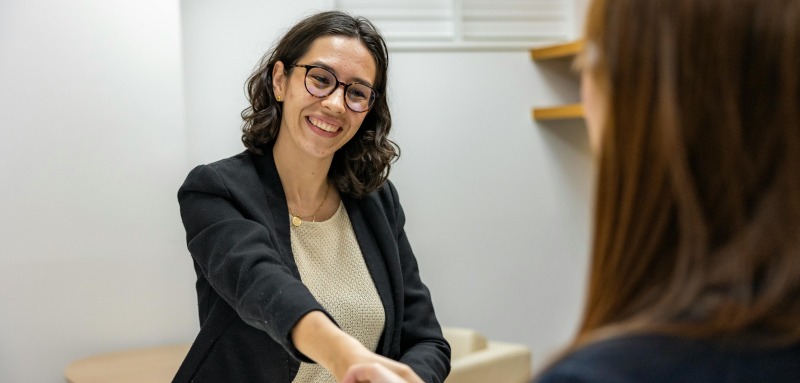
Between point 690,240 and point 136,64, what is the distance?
2.66 m

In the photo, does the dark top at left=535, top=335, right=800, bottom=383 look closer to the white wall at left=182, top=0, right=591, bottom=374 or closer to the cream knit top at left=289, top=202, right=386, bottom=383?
the cream knit top at left=289, top=202, right=386, bottom=383

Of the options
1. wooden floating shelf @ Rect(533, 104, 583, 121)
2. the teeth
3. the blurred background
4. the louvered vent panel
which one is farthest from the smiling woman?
wooden floating shelf @ Rect(533, 104, 583, 121)

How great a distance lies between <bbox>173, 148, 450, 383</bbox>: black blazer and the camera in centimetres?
153

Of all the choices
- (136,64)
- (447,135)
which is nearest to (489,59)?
(447,135)

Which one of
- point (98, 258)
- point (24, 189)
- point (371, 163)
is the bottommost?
point (98, 258)

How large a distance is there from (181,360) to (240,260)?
1594 millimetres

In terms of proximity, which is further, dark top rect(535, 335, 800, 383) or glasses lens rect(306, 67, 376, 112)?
glasses lens rect(306, 67, 376, 112)

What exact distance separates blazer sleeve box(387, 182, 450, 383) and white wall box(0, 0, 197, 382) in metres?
1.35

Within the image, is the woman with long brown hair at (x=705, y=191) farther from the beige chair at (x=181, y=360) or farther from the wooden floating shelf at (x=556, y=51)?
the wooden floating shelf at (x=556, y=51)

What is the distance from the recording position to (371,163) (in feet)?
6.70

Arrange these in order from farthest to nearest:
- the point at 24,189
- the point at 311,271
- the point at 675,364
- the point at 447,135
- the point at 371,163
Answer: the point at 447,135
the point at 24,189
the point at 371,163
the point at 311,271
the point at 675,364

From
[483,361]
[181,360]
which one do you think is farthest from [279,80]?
[483,361]

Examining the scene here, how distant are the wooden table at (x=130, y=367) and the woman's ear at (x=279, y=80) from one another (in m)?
1.36

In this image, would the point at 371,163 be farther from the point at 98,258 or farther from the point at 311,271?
the point at 98,258
